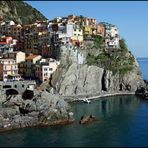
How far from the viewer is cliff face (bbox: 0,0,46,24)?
350ft

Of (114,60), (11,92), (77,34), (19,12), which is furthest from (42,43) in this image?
(19,12)

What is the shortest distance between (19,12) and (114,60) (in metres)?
39.3

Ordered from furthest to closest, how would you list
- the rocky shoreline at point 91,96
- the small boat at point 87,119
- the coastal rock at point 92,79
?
the coastal rock at point 92,79
the rocky shoreline at point 91,96
the small boat at point 87,119

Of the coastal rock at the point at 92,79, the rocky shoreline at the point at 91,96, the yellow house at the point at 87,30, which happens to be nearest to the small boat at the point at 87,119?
the coastal rock at the point at 92,79

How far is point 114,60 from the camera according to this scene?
3361 inches

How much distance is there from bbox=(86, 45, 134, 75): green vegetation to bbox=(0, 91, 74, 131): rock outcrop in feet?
81.6

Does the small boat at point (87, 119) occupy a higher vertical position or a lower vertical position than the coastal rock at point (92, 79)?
lower

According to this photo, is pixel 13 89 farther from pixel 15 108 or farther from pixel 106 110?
pixel 106 110

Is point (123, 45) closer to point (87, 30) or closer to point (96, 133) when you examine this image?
point (87, 30)

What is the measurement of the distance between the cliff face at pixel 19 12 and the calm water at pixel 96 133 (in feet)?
164

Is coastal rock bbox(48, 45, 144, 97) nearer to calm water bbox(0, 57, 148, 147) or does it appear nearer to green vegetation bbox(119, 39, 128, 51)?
green vegetation bbox(119, 39, 128, 51)

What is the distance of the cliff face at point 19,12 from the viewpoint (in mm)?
106625

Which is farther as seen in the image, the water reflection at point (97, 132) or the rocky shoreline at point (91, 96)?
the rocky shoreline at point (91, 96)

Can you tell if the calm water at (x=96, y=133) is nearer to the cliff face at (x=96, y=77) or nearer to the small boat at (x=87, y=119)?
the small boat at (x=87, y=119)
